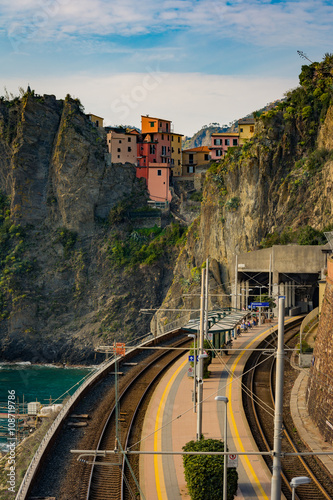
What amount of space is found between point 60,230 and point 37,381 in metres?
38.1

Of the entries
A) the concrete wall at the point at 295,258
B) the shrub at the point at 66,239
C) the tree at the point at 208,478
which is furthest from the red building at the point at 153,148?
the tree at the point at 208,478

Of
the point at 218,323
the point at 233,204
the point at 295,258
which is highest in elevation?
the point at 233,204

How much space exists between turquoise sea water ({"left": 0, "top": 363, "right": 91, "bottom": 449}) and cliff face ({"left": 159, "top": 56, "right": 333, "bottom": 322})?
1851cm

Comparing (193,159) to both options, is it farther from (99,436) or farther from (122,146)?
(99,436)

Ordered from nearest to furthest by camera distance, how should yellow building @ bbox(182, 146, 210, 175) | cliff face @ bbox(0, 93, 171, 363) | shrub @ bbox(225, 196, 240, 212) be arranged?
shrub @ bbox(225, 196, 240, 212)
cliff face @ bbox(0, 93, 171, 363)
yellow building @ bbox(182, 146, 210, 175)

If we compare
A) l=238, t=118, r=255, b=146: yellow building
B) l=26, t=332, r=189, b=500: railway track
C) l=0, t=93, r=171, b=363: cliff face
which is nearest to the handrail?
l=26, t=332, r=189, b=500: railway track

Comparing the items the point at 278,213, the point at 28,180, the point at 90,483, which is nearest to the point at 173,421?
the point at 90,483

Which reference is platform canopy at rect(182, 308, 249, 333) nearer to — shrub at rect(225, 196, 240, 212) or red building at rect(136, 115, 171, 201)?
shrub at rect(225, 196, 240, 212)

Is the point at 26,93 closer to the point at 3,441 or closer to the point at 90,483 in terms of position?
the point at 3,441

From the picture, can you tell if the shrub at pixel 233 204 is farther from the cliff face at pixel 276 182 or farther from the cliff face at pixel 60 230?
the cliff face at pixel 60 230

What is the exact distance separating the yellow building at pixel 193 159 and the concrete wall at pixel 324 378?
96.9 m

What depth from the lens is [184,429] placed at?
103 ft

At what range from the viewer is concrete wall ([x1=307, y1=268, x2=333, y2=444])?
98.7 feet

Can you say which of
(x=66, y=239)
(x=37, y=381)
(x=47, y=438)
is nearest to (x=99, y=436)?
(x=47, y=438)
